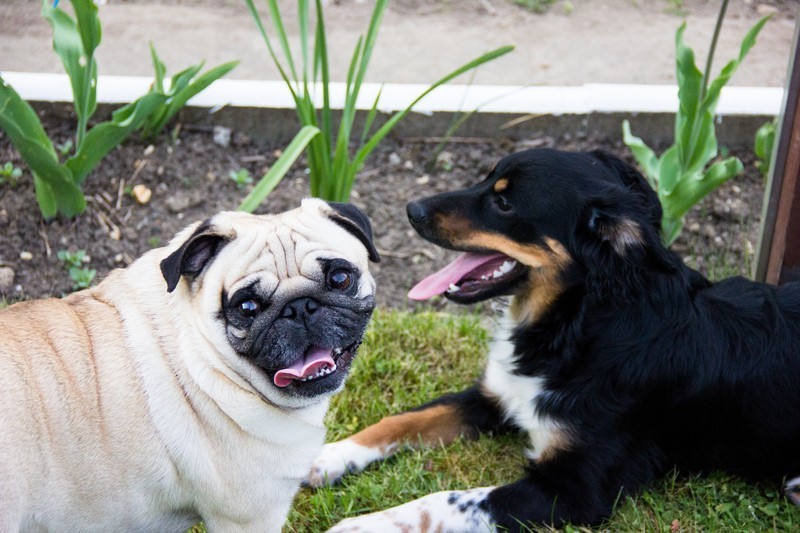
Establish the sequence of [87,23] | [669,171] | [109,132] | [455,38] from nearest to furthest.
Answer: [87,23], [109,132], [669,171], [455,38]

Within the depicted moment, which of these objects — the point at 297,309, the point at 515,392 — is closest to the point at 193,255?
the point at 297,309

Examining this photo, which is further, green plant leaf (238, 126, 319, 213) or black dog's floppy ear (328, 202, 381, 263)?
→ green plant leaf (238, 126, 319, 213)

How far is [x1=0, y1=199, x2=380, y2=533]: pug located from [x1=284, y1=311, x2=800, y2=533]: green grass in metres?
0.60

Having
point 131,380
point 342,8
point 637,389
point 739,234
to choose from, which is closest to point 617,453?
point 637,389

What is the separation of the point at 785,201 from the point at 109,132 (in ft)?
9.81

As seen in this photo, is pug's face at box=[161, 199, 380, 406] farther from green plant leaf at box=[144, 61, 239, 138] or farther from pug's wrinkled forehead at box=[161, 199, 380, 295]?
green plant leaf at box=[144, 61, 239, 138]

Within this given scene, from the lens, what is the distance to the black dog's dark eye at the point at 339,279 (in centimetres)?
267

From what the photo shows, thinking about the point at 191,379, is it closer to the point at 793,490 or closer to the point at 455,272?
the point at 455,272

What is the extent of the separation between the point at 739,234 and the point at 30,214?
3536 mm

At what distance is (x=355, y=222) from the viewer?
9.30 feet

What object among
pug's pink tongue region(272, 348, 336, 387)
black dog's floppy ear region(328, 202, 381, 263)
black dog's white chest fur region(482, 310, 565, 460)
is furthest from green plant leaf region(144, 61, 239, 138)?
pug's pink tongue region(272, 348, 336, 387)

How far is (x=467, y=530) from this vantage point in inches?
120

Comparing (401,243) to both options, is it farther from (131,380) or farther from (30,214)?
(131,380)

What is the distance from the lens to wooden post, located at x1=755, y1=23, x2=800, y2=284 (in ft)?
12.8
